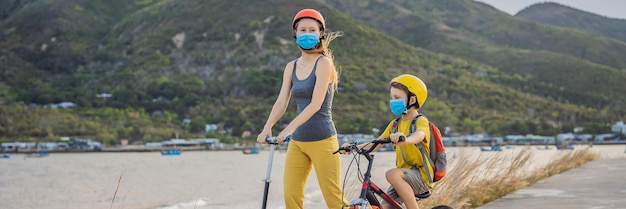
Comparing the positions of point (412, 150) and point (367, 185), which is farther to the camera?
point (412, 150)

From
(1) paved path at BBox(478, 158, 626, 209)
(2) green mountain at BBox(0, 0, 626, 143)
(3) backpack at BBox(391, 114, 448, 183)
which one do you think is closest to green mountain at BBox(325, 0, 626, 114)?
(2) green mountain at BBox(0, 0, 626, 143)

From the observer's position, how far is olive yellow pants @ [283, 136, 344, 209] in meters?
4.52

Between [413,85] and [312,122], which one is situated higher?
[413,85]

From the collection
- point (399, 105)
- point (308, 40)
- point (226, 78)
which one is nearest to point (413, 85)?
point (399, 105)

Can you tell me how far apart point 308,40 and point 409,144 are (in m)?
0.79

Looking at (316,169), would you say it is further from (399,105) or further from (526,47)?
(526,47)

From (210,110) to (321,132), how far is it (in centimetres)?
12588

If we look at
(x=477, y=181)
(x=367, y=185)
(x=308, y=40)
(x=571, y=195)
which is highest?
(x=308, y=40)

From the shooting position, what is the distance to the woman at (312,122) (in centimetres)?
452

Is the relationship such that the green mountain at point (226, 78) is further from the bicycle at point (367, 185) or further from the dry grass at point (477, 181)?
the bicycle at point (367, 185)

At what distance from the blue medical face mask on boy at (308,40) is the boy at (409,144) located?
473mm

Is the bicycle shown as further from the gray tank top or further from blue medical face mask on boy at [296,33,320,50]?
blue medical face mask on boy at [296,33,320,50]

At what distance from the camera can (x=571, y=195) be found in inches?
360

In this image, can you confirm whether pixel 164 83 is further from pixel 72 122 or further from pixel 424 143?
pixel 424 143
